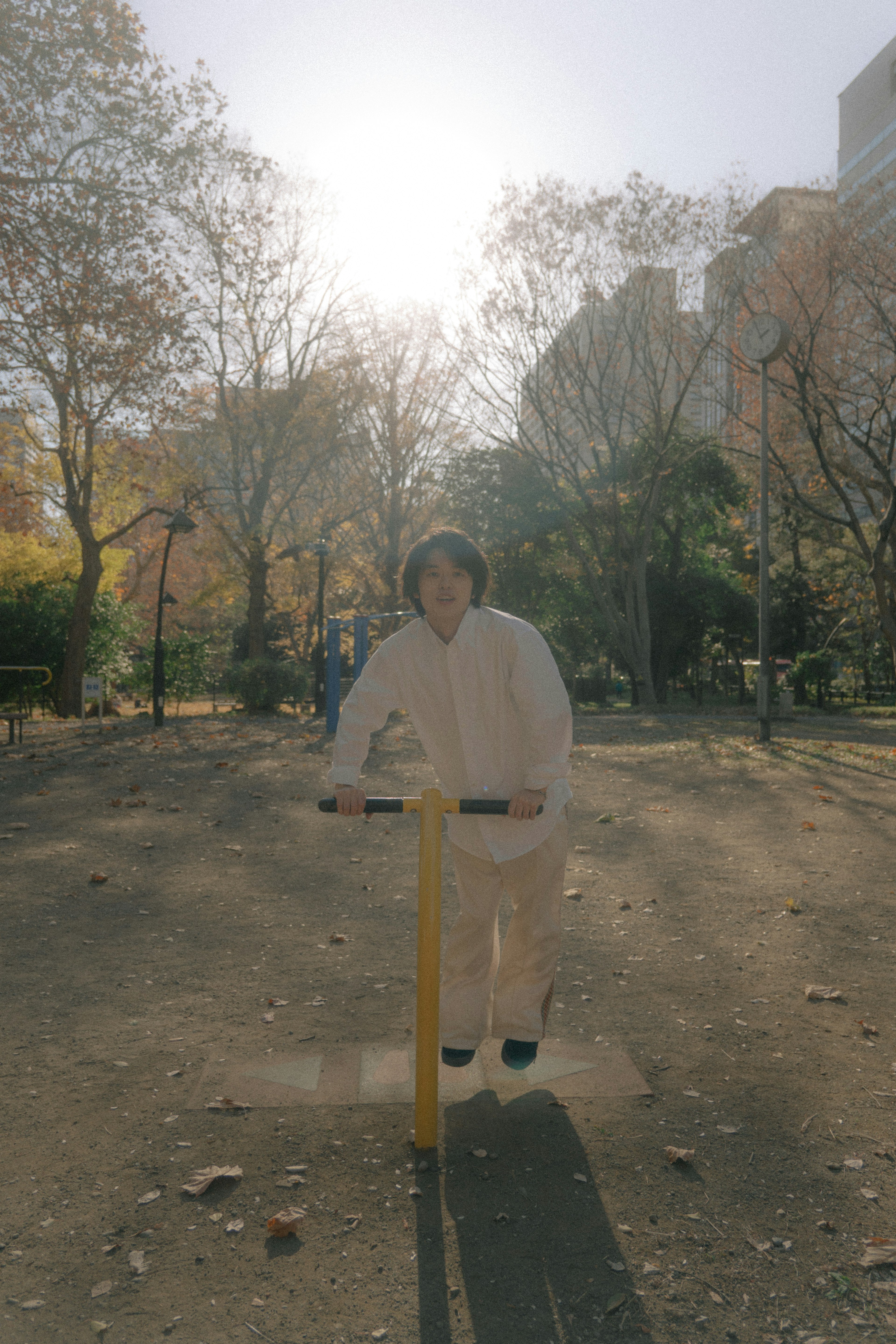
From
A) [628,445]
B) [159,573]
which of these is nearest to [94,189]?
[628,445]

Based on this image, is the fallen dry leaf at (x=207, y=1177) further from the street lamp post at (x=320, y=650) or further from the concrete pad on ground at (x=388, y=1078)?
the street lamp post at (x=320, y=650)

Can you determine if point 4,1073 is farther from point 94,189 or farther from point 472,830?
point 94,189

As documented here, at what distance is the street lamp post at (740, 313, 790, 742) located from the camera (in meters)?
13.4

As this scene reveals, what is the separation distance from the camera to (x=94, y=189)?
12.9 meters

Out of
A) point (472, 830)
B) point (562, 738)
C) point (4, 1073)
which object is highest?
point (562, 738)

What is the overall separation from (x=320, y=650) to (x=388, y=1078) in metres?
18.7

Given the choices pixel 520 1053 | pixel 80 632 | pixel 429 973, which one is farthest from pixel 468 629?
pixel 80 632

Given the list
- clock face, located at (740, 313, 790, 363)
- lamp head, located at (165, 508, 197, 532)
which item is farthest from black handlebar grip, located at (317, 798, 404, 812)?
lamp head, located at (165, 508, 197, 532)

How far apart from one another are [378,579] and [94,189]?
20.9 meters

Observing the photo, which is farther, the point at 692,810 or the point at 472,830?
the point at 692,810

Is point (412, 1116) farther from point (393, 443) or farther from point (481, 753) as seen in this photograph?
point (393, 443)

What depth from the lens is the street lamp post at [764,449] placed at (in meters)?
13.4

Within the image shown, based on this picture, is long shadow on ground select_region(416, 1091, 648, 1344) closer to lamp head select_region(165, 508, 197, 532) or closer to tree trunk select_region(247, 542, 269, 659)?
lamp head select_region(165, 508, 197, 532)

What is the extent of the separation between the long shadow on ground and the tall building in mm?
47240
